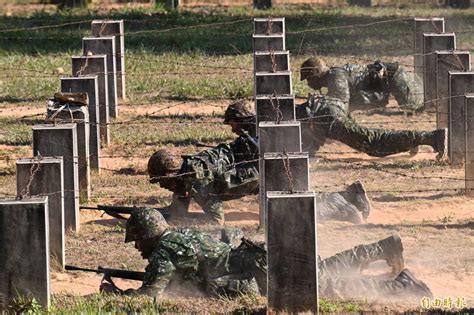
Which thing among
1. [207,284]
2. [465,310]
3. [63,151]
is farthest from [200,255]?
[63,151]

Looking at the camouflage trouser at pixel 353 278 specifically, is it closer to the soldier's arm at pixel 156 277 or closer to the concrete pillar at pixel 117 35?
the soldier's arm at pixel 156 277

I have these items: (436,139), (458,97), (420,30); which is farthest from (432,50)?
(458,97)

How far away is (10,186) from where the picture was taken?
51.7 ft

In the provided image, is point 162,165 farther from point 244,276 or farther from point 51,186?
point 244,276

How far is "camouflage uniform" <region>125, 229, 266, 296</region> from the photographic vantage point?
11148 mm

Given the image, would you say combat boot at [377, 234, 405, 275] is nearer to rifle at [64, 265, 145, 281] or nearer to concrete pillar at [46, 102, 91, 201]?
rifle at [64, 265, 145, 281]

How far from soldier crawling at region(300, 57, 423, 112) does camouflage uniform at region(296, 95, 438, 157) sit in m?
1.86

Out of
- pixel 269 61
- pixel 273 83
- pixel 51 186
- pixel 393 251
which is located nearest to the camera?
pixel 393 251

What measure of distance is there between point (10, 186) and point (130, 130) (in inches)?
132

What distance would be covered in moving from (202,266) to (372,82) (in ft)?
27.9

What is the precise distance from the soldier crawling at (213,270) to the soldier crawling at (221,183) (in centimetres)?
236

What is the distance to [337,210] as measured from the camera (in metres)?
14.2

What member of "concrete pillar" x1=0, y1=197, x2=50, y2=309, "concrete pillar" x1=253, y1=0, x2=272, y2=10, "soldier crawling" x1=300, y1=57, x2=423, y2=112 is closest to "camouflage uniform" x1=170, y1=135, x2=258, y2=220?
"concrete pillar" x1=0, y1=197, x2=50, y2=309

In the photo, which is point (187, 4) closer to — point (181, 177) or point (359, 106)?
point (359, 106)
